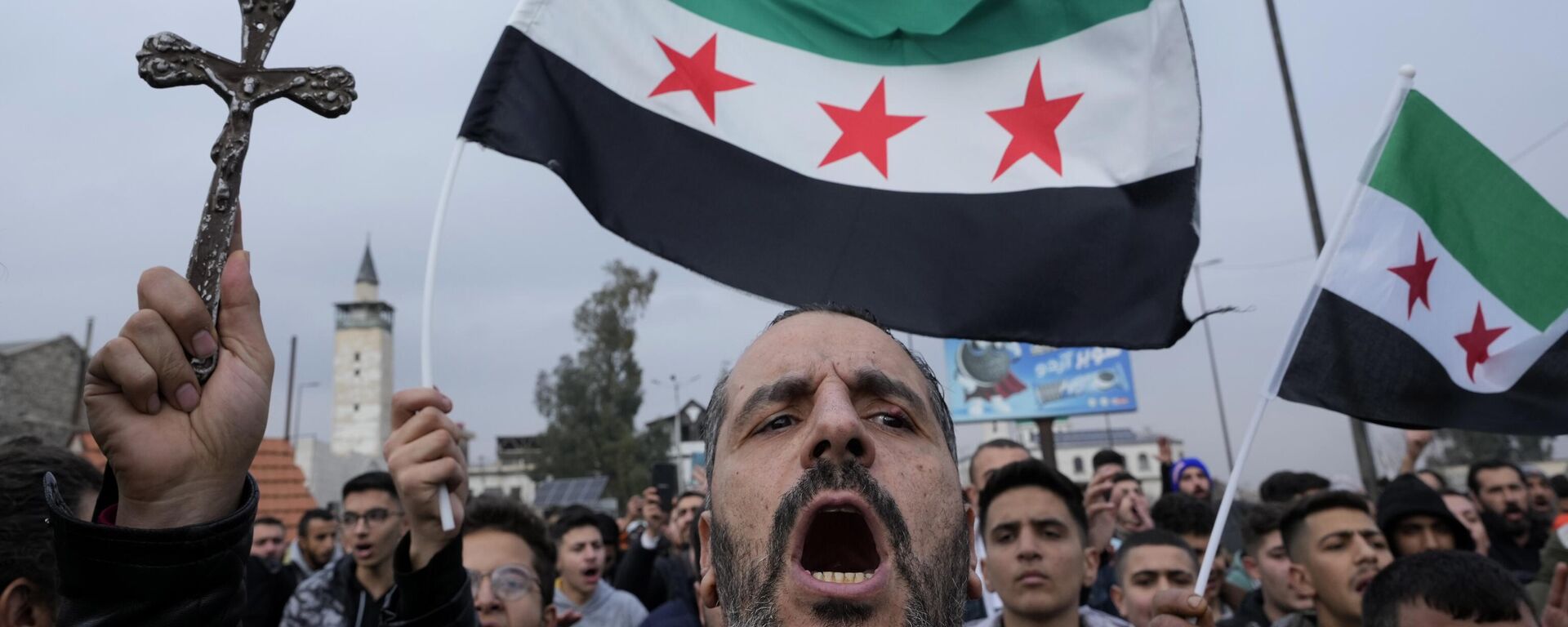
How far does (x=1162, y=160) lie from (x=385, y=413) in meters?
70.3

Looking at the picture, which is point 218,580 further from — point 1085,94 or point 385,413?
point 385,413

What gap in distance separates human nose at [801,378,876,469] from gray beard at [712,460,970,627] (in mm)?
17

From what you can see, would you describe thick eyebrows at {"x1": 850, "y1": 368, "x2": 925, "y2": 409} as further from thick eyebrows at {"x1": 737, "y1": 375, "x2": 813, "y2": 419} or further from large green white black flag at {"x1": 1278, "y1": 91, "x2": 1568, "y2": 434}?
large green white black flag at {"x1": 1278, "y1": 91, "x2": 1568, "y2": 434}

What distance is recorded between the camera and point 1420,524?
4574mm

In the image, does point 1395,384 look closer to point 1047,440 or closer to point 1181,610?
point 1181,610

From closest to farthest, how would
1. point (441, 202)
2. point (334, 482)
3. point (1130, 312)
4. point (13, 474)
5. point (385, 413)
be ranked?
point (13, 474) < point (441, 202) < point (1130, 312) < point (334, 482) < point (385, 413)

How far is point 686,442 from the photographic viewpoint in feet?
166

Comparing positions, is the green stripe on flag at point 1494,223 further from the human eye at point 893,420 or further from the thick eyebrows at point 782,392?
the thick eyebrows at point 782,392

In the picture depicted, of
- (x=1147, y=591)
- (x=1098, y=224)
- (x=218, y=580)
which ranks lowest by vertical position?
(x=1147, y=591)

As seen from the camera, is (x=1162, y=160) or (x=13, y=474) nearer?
(x=13, y=474)

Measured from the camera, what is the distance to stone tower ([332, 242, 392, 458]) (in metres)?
65.8

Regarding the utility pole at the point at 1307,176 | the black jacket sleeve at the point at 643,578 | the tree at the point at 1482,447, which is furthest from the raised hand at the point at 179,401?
the tree at the point at 1482,447

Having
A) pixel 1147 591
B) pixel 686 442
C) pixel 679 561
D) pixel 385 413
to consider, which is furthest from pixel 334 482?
pixel 1147 591

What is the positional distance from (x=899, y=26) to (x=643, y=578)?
4885 millimetres
